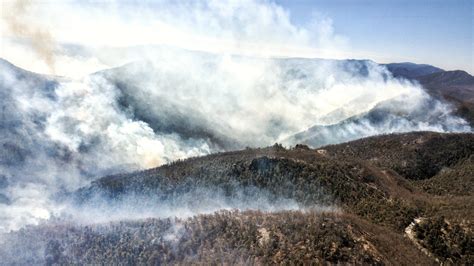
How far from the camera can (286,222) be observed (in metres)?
86.5

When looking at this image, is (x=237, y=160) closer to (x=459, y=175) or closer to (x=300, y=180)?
(x=300, y=180)

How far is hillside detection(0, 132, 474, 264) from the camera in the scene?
265 feet

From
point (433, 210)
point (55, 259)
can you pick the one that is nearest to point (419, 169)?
point (433, 210)

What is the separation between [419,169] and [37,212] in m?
144

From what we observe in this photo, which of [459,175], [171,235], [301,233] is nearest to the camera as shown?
[301,233]

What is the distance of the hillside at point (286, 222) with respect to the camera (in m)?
80.6

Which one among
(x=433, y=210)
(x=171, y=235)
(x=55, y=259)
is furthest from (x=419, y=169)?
(x=55, y=259)

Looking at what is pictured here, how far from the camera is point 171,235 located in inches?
3455

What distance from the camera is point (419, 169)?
7249 inches

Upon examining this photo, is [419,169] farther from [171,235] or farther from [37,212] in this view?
[37,212]

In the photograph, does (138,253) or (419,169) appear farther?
(419,169)

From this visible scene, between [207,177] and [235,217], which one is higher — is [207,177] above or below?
below

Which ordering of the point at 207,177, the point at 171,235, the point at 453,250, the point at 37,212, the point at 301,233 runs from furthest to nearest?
the point at 37,212
the point at 207,177
the point at 453,250
the point at 171,235
the point at 301,233

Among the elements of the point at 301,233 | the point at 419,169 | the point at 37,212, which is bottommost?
the point at 37,212
